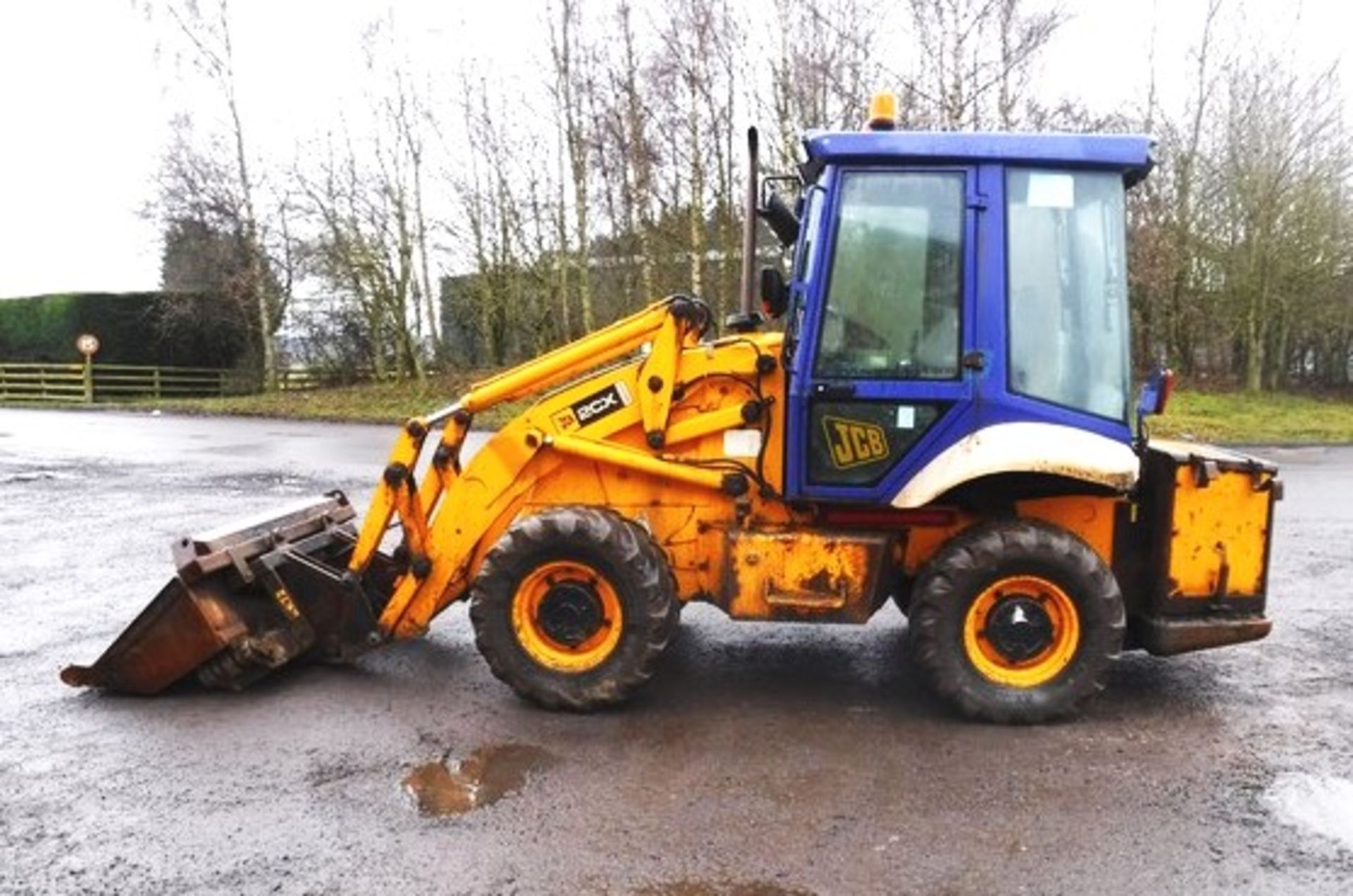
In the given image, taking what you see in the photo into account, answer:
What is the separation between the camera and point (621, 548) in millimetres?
4922

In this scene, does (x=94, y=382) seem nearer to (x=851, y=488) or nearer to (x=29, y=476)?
(x=29, y=476)

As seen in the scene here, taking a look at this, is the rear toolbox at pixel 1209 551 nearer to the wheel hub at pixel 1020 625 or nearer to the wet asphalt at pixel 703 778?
the wet asphalt at pixel 703 778

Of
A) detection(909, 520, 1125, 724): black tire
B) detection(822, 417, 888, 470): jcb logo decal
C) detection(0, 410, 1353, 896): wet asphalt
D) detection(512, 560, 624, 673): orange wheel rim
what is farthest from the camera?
detection(512, 560, 624, 673): orange wheel rim

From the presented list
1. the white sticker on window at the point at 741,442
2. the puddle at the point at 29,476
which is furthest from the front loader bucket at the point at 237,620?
the puddle at the point at 29,476

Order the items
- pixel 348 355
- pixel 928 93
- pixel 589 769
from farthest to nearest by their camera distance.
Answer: pixel 348 355 → pixel 928 93 → pixel 589 769

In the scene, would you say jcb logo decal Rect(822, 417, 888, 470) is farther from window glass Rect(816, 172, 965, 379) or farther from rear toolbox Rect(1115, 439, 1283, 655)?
rear toolbox Rect(1115, 439, 1283, 655)

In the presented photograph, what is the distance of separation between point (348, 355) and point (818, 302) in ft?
96.8

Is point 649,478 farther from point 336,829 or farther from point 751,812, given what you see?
point 336,829

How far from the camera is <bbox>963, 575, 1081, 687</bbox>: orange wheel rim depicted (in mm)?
4848

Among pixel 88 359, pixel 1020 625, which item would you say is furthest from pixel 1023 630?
pixel 88 359

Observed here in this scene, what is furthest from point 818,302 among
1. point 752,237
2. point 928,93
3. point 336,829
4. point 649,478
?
point 928,93

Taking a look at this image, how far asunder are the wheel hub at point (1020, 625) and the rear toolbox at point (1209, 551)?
0.61 meters

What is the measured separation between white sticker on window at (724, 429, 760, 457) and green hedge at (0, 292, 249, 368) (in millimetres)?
30379

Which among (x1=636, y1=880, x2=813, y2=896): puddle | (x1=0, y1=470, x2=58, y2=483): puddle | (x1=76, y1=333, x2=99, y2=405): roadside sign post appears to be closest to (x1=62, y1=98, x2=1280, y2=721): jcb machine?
(x1=636, y1=880, x2=813, y2=896): puddle
